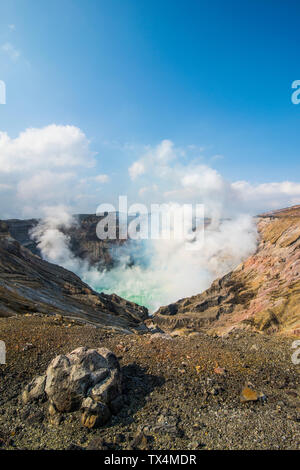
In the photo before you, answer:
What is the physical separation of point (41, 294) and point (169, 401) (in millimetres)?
47929

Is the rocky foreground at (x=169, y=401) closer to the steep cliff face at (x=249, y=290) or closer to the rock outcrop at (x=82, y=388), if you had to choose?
the rock outcrop at (x=82, y=388)

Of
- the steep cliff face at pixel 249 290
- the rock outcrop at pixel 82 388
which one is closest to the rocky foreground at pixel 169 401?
the rock outcrop at pixel 82 388

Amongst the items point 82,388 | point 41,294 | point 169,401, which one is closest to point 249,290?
point 41,294

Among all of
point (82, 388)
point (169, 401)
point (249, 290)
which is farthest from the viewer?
point (249, 290)

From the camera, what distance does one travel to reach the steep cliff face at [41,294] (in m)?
38.3

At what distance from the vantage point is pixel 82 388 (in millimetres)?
8906

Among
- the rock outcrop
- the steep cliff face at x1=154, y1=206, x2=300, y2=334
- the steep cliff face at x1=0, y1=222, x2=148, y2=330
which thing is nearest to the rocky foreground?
the rock outcrop

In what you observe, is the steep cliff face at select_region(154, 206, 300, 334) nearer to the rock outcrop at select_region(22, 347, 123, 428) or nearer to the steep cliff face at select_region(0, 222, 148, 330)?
the steep cliff face at select_region(0, 222, 148, 330)

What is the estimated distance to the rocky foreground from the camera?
25.2ft

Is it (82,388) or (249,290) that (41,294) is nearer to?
(82,388)

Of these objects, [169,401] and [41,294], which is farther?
[41,294]

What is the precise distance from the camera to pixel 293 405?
30.9 feet

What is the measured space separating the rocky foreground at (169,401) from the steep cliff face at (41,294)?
2153 centimetres
